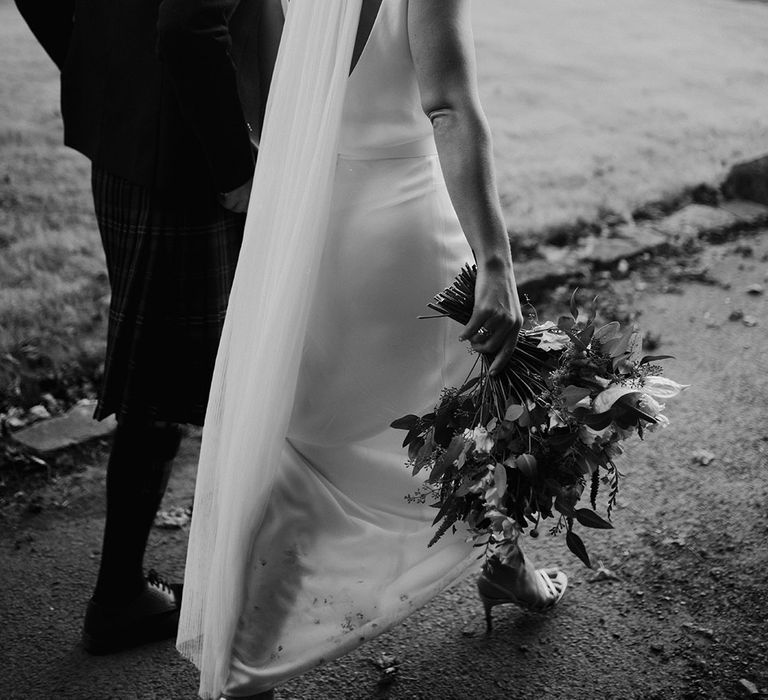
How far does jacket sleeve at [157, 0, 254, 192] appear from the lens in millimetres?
1875

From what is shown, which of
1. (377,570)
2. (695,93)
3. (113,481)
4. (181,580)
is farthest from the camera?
(695,93)

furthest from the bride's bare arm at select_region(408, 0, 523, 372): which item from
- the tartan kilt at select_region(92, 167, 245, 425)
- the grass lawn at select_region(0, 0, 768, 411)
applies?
the grass lawn at select_region(0, 0, 768, 411)

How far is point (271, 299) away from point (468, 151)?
1.68 ft

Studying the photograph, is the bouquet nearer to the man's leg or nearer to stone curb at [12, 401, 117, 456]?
the man's leg

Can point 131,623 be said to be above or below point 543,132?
below

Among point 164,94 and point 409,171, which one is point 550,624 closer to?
point 409,171

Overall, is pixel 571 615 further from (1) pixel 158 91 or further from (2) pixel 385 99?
(1) pixel 158 91

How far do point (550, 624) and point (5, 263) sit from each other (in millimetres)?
3267

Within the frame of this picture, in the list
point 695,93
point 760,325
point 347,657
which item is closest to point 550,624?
point 347,657

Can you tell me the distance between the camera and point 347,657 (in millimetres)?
2424

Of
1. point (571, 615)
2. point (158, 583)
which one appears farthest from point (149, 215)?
point (571, 615)

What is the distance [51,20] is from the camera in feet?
7.49

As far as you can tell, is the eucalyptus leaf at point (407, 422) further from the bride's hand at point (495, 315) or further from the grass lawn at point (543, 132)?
the grass lawn at point (543, 132)

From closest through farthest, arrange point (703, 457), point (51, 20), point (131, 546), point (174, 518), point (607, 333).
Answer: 1. point (607, 333)
2. point (51, 20)
3. point (131, 546)
4. point (174, 518)
5. point (703, 457)
